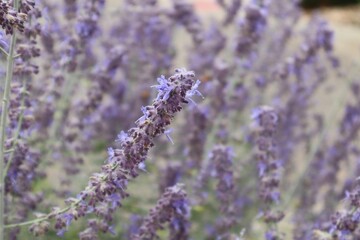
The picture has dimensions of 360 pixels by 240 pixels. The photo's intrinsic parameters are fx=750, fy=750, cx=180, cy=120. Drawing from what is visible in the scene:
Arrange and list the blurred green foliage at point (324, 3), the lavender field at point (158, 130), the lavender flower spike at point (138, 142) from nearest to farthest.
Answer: the lavender flower spike at point (138, 142)
the lavender field at point (158, 130)
the blurred green foliage at point (324, 3)

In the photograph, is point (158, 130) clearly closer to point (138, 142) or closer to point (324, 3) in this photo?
point (138, 142)

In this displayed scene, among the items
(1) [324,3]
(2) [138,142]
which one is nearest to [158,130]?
(2) [138,142]

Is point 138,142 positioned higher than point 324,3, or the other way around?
point 324,3

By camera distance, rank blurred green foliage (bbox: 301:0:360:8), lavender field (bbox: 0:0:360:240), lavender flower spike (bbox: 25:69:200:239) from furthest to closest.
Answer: blurred green foliage (bbox: 301:0:360:8), lavender field (bbox: 0:0:360:240), lavender flower spike (bbox: 25:69:200:239)

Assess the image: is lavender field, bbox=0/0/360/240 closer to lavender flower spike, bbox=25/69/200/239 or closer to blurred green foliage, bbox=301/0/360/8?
lavender flower spike, bbox=25/69/200/239

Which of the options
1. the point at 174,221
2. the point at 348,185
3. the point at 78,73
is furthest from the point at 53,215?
the point at 348,185

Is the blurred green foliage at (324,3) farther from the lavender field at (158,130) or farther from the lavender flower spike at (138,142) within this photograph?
the lavender flower spike at (138,142)

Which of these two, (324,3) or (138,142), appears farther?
(324,3)

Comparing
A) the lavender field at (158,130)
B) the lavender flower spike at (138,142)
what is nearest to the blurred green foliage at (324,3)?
the lavender field at (158,130)

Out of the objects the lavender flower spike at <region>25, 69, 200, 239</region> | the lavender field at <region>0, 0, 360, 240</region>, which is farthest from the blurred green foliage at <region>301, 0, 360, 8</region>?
the lavender flower spike at <region>25, 69, 200, 239</region>
